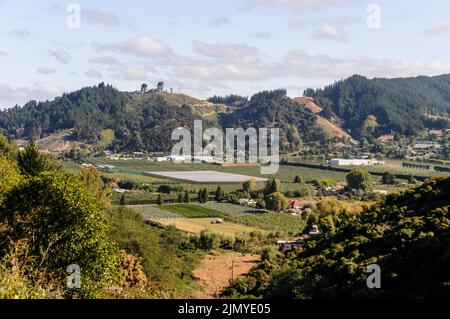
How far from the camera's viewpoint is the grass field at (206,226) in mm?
51403

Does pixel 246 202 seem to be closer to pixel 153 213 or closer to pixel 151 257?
pixel 153 213

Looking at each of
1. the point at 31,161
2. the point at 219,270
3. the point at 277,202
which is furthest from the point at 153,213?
the point at 219,270

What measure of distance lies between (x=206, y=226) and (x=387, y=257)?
115 feet

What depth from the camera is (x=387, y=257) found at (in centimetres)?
2016

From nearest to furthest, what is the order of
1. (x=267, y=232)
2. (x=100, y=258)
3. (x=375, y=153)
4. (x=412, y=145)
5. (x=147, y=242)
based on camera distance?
1. (x=100, y=258)
2. (x=147, y=242)
3. (x=267, y=232)
4. (x=375, y=153)
5. (x=412, y=145)

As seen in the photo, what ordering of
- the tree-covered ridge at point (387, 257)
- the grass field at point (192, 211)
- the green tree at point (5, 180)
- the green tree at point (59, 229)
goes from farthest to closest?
the grass field at point (192, 211) → the green tree at point (5, 180) → the tree-covered ridge at point (387, 257) → the green tree at point (59, 229)

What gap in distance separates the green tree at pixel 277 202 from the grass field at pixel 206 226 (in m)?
10.6

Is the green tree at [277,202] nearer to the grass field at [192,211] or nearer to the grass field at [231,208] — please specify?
the grass field at [231,208]

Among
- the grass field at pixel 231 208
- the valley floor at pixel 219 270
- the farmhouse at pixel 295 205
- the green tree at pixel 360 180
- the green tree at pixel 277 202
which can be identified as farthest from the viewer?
the green tree at pixel 360 180

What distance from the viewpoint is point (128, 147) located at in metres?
170

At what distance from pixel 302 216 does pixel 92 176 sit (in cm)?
2688

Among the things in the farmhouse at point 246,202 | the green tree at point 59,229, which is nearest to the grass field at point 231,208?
the farmhouse at point 246,202

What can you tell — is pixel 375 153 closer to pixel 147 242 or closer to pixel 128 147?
pixel 128 147
